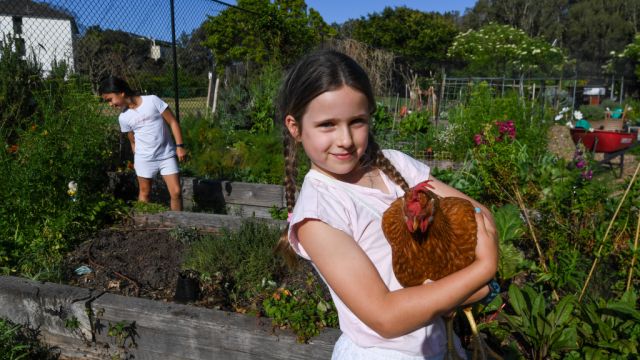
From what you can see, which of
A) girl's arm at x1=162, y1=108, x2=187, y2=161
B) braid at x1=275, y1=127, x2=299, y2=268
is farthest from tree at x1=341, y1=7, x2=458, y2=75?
braid at x1=275, y1=127, x2=299, y2=268

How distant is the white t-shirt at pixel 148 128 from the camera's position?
465cm

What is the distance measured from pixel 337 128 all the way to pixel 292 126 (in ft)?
0.66

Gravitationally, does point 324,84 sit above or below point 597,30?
below

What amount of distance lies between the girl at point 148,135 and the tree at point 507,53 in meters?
20.3

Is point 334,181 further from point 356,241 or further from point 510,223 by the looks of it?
point 510,223

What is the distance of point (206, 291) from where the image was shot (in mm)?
3150

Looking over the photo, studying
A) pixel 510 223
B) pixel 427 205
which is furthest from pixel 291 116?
pixel 510 223

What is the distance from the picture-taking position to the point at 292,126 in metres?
1.41

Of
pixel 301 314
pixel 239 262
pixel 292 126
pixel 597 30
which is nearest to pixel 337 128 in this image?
pixel 292 126

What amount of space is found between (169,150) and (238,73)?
16.5 feet

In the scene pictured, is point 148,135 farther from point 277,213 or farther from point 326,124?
point 326,124

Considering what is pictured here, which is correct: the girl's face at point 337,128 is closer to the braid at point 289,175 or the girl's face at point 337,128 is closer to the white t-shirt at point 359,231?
the white t-shirt at point 359,231

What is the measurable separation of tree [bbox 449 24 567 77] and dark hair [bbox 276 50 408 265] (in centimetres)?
2261

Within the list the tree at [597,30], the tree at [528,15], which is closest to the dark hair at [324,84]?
the tree at [597,30]
